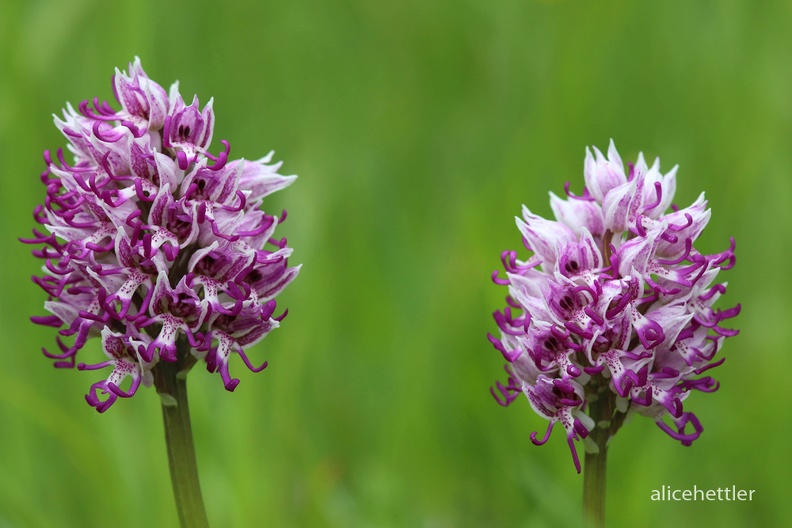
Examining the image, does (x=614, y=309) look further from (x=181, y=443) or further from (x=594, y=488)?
(x=181, y=443)

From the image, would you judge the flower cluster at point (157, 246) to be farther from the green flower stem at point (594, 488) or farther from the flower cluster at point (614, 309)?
the green flower stem at point (594, 488)

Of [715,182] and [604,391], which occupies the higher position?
[715,182]

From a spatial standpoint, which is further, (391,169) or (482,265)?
(391,169)

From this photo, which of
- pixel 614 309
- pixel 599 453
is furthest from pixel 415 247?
pixel 614 309

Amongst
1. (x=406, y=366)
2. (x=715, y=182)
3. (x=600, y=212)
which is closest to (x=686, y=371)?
(x=600, y=212)

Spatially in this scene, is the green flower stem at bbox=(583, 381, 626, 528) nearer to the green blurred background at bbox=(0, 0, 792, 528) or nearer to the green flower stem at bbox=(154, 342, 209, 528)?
the green blurred background at bbox=(0, 0, 792, 528)

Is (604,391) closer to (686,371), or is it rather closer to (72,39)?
(686,371)

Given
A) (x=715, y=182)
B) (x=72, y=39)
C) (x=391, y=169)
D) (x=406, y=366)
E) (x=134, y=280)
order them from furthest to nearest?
(x=72, y=39) → (x=391, y=169) → (x=715, y=182) → (x=406, y=366) → (x=134, y=280)
